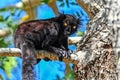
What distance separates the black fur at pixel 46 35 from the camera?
3.14m

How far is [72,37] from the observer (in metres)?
3.69

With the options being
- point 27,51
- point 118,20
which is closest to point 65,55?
point 27,51

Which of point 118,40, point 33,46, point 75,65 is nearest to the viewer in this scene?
point 118,40

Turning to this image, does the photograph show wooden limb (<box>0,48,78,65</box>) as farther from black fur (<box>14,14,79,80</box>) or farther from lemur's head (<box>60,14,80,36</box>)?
lemur's head (<box>60,14,80,36</box>)

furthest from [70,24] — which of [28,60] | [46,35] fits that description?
[28,60]

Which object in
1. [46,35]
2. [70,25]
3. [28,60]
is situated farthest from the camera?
[70,25]

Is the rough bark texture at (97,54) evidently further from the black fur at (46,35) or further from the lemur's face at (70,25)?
the lemur's face at (70,25)

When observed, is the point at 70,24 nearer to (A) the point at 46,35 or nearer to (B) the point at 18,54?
(A) the point at 46,35

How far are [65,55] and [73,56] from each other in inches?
4.8

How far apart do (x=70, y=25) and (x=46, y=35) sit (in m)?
0.29

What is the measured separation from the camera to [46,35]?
3.39 meters

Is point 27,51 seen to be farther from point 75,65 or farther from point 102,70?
point 102,70

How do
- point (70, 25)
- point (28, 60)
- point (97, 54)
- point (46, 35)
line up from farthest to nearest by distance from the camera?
point (70, 25) → point (46, 35) → point (28, 60) → point (97, 54)

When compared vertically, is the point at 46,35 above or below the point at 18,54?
above
